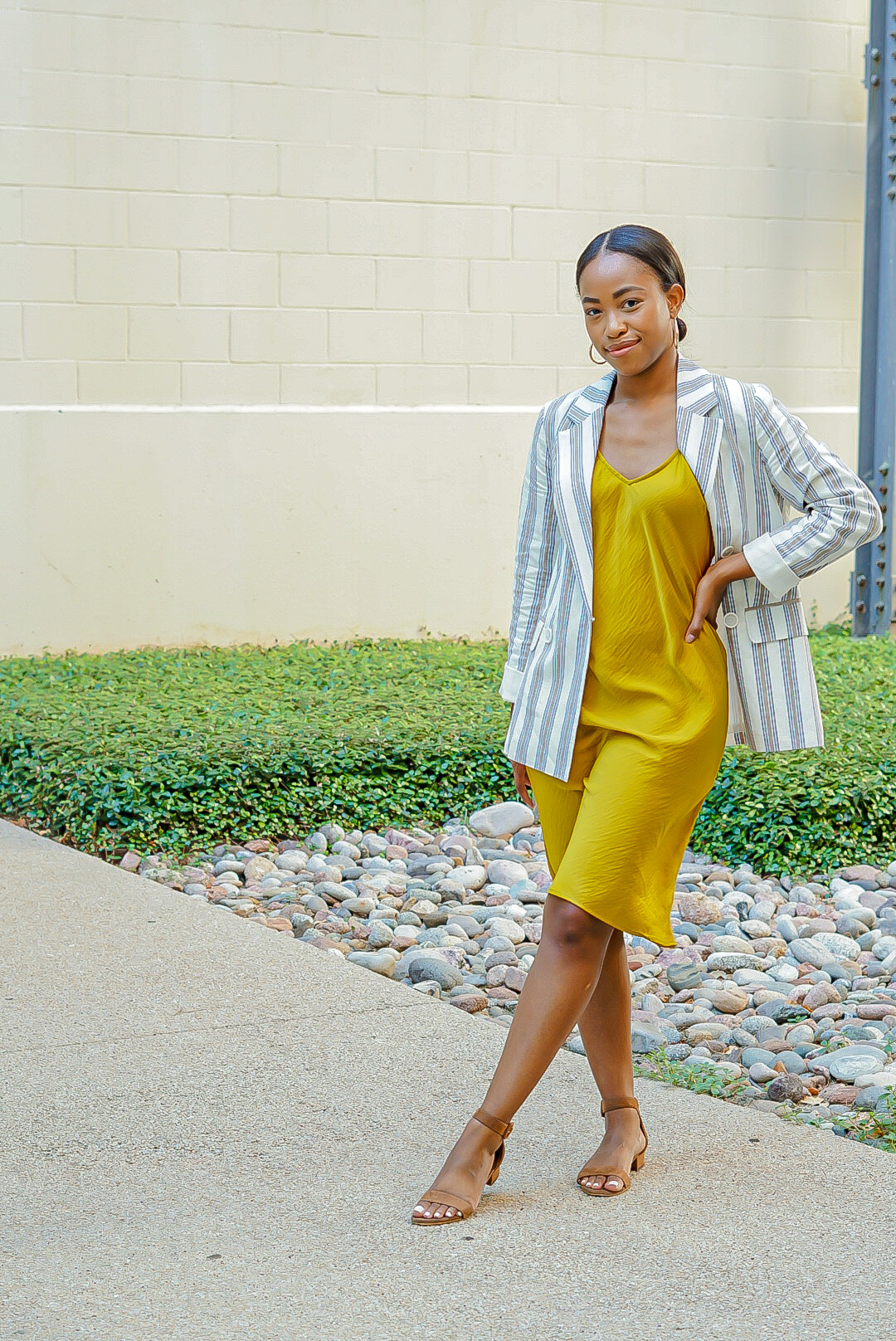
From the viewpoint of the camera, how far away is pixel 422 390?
9.70 m

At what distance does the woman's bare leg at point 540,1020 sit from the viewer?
9.40ft

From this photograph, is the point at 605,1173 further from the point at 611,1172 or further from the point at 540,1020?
the point at 540,1020

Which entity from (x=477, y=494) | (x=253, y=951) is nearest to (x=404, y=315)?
(x=477, y=494)

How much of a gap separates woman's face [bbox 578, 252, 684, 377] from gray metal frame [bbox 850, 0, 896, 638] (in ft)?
24.1

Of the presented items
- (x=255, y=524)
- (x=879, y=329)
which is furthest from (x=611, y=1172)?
(x=879, y=329)

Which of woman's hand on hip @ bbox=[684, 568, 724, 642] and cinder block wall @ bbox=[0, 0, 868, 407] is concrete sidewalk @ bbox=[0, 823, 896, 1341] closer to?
woman's hand on hip @ bbox=[684, 568, 724, 642]

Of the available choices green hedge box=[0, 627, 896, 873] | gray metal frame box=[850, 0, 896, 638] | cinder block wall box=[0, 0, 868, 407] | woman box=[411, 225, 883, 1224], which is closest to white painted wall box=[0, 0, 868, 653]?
cinder block wall box=[0, 0, 868, 407]

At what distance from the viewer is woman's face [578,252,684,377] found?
2.91 metres

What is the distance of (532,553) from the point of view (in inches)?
123

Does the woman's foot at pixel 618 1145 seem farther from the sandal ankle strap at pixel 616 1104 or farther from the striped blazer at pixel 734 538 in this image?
the striped blazer at pixel 734 538

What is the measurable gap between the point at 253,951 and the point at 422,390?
5.71m

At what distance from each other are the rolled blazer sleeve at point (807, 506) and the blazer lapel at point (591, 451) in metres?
0.09

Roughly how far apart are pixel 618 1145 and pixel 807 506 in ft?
4.00

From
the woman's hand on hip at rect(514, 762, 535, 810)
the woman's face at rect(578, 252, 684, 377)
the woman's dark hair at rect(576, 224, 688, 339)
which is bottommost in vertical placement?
the woman's hand on hip at rect(514, 762, 535, 810)
